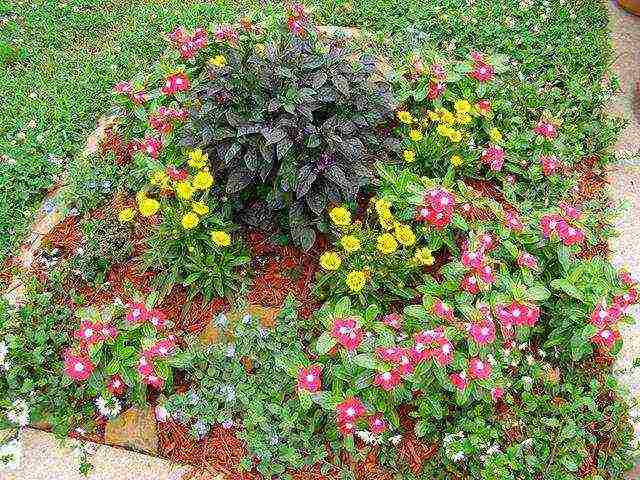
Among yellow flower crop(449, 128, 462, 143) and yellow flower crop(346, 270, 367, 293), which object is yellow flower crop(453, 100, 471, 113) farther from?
yellow flower crop(346, 270, 367, 293)

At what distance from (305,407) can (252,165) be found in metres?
1.19

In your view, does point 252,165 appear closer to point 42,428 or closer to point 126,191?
point 126,191

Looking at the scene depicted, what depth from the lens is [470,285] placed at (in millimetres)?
2840

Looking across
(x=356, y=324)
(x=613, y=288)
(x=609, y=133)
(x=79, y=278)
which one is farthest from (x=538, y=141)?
(x=79, y=278)

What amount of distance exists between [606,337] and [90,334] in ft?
7.72

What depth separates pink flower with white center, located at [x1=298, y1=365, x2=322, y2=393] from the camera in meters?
2.73

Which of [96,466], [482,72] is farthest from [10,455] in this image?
[482,72]

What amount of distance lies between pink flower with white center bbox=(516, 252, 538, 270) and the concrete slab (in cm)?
186

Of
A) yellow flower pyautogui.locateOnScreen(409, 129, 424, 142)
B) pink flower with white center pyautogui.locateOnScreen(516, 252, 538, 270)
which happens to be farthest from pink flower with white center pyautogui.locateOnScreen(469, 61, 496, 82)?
pink flower with white center pyautogui.locateOnScreen(516, 252, 538, 270)

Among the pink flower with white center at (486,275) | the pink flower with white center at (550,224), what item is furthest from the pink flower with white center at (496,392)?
Answer: the pink flower with white center at (550,224)

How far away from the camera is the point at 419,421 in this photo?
2764 millimetres

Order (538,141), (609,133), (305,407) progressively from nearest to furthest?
1. (305,407)
2. (538,141)
3. (609,133)

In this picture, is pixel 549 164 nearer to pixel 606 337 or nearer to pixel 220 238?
pixel 606 337

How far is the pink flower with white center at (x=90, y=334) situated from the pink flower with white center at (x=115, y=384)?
7.9 inches
